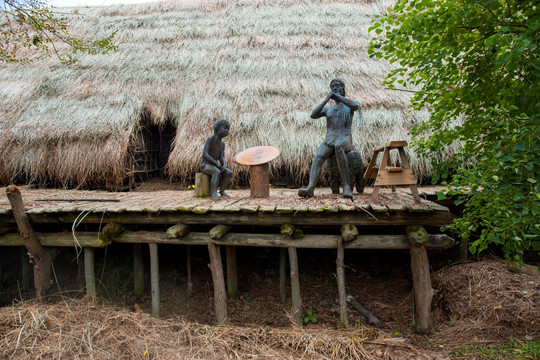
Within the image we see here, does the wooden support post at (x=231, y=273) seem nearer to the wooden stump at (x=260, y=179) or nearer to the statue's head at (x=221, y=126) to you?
the wooden stump at (x=260, y=179)

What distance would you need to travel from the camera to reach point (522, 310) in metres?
3.54

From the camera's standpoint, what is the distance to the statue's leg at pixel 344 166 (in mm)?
3756

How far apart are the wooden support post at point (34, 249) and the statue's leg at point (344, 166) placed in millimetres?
3976

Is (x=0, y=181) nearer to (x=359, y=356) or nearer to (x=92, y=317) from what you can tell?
(x=92, y=317)

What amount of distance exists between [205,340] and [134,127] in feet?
15.9

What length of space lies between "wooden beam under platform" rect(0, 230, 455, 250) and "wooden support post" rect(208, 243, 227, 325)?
19 cm

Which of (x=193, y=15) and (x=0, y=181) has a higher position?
(x=193, y=15)

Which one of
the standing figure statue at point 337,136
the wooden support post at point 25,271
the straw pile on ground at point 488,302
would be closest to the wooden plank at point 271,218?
the standing figure statue at point 337,136

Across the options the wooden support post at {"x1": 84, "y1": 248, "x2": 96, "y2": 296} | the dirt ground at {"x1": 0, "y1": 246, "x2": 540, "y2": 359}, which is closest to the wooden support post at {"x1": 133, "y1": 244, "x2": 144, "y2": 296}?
the dirt ground at {"x1": 0, "y1": 246, "x2": 540, "y2": 359}

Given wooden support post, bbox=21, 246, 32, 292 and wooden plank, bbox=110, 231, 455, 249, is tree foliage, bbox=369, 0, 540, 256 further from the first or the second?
wooden support post, bbox=21, 246, 32, 292

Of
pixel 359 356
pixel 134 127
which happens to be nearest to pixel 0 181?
pixel 134 127

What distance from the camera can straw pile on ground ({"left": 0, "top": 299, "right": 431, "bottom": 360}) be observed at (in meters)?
3.07

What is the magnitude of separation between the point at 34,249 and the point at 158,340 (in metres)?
2.27

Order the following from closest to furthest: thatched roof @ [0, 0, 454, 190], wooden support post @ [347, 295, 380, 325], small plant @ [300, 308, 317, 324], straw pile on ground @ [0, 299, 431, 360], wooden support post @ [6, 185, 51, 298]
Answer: straw pile on ground @ [0, 299, 431, 360]
wooden support post @ [6, 185, 51, 298]
wooden support post @ [347, 295, 380, 325]
small plant @ [300, 308, 317, 324]
thatched roof @ [0, 0, 454, 190]
